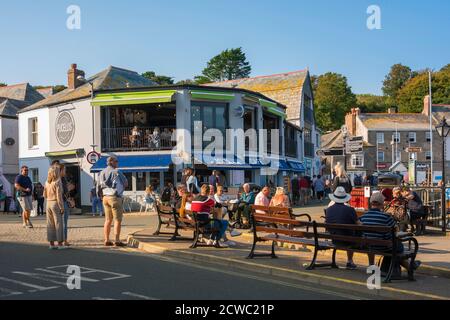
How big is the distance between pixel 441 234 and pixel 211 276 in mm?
7623

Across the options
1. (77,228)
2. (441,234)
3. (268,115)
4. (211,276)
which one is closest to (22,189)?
(77,228)

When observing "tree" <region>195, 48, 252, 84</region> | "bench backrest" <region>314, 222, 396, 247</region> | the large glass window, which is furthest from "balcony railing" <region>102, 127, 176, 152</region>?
"tree" <region>195, 48, 252, 84</region>

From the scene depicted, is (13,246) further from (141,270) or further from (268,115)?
(268,115)

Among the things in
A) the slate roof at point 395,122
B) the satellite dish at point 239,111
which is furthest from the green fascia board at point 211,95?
the slate roof at point 395,122

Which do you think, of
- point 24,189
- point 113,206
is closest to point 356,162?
point 24,189

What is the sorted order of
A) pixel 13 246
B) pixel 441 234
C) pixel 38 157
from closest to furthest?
pixel 13 246 < pixel 441 234 < pixel 38 157

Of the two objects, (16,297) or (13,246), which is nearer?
(16,297)

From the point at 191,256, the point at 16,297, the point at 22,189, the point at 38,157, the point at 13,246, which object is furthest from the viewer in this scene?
the point at 38,157

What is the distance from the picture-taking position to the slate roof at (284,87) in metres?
40.5

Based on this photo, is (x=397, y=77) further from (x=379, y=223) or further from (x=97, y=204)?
(x=379, y=223)

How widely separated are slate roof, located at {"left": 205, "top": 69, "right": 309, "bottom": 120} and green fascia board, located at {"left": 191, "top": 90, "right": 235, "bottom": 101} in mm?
13651

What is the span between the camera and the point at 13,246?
12016mm

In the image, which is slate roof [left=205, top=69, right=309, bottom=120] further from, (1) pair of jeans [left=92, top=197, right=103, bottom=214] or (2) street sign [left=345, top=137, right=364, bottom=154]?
(2) street sign [left=345, top=137, right=364, bottom=154]

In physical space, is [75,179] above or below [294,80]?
below
